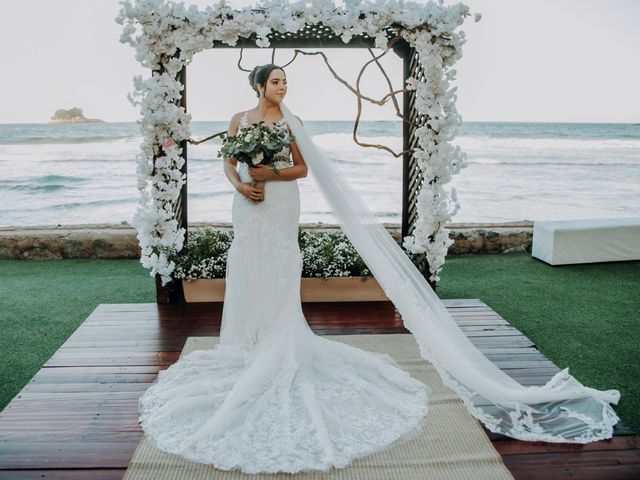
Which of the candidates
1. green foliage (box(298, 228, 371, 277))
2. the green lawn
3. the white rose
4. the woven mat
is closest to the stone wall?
the green lawn

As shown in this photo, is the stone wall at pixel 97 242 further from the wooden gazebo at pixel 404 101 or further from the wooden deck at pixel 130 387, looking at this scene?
the wooden deck at pixel 130 387

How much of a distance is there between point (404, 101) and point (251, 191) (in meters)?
2.50

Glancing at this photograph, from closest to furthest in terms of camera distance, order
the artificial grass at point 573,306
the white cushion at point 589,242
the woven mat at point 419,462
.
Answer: the woven mat at point 419,462
the artificial grass at point 573,306
the white cushion at point 589,242

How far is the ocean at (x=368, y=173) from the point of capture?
53.5 feet

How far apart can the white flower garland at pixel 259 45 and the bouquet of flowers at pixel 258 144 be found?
1.46 m

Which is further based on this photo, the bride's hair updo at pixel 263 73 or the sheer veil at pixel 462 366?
the bride's hair updo at pixel 263 73

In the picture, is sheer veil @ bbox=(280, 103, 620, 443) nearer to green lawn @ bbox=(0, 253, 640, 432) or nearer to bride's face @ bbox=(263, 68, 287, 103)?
bride's face @ bbox=(263, 68, 287, 103)

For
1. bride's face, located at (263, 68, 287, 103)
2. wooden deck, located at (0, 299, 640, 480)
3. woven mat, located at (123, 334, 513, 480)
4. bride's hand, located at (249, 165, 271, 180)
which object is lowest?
wooden deck, located at (0, 299, 640, 480)

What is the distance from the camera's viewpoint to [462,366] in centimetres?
335

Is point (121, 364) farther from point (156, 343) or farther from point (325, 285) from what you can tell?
point (325, 285)

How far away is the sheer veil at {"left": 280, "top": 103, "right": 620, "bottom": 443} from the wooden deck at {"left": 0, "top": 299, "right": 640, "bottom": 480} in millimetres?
108

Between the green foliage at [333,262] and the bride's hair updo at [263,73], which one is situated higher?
the bride's hair updo at [263,73]

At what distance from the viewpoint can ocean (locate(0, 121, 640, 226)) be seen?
1630 cm

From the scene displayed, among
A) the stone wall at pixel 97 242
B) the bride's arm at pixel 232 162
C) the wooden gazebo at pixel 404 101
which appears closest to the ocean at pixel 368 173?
the stone wall at pixel 97 242
